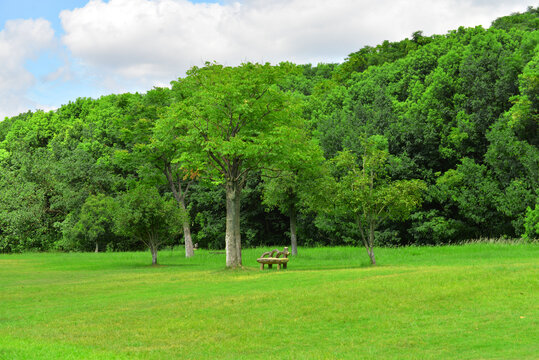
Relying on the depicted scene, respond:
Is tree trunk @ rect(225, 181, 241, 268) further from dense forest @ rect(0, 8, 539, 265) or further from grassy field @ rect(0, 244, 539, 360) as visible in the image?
grassy field @ rect(0, 244, 539, 360)

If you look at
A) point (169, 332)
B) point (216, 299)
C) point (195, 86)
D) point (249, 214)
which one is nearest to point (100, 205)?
point (249, 214)

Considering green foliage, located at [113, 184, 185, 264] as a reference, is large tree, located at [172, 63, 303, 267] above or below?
above

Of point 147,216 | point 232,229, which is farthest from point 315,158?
point 147,216

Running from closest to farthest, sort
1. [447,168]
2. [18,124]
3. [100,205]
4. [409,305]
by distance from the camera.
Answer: [409,305]
[447,168]
[100,205]
[18,124]

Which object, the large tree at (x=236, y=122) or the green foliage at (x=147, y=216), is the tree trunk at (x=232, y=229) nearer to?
the large tree at (x=236, y=122)

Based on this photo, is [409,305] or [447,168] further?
[447,168]

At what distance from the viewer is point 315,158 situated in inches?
1513

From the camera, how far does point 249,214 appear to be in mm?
61906

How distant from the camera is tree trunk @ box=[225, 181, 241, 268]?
3038 centimetres

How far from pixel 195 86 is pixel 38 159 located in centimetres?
5051

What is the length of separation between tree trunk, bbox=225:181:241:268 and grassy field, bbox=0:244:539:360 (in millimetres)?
5931

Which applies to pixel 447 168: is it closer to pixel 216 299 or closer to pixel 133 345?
pixel 216 299

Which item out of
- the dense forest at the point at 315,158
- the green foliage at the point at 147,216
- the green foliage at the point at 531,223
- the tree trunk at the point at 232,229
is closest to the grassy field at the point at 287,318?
the tree trunk at the point at 232,229

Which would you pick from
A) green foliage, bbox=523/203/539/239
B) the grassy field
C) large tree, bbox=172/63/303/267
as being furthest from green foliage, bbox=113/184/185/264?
green foliage, bbox=523/203/539/239
